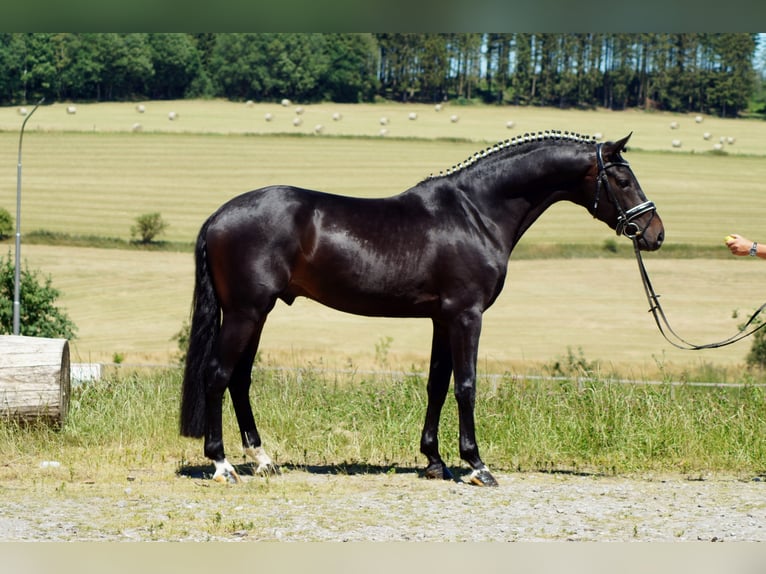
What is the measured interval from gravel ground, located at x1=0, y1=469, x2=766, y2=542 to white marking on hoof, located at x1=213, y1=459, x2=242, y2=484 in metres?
0.08

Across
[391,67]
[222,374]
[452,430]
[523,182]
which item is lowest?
[452,430]

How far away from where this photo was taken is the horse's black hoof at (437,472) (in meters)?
7.66

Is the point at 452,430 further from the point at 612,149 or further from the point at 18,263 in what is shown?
the point at 18,263

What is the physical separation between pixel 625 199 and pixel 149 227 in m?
24.1

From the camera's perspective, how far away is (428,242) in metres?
7.43

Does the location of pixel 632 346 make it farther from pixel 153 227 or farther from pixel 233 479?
pixel 233 479

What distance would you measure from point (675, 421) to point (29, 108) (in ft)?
73.4

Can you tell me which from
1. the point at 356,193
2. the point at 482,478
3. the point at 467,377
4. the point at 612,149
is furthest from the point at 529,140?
the point at 356,193

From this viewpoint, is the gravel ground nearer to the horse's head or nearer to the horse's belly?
the horse's belly

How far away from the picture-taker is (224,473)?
24.0 ft

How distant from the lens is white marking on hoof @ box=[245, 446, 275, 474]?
761 cm

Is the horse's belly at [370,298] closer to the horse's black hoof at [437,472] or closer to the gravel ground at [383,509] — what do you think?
the horse's black hoof at [437,472]

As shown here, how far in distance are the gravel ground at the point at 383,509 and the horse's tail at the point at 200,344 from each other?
0.46 metres

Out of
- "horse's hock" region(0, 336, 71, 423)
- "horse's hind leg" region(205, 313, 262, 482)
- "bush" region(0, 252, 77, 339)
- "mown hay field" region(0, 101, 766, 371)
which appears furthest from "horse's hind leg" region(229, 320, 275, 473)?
"mown hay field" region(0, 101, 766, 371)
